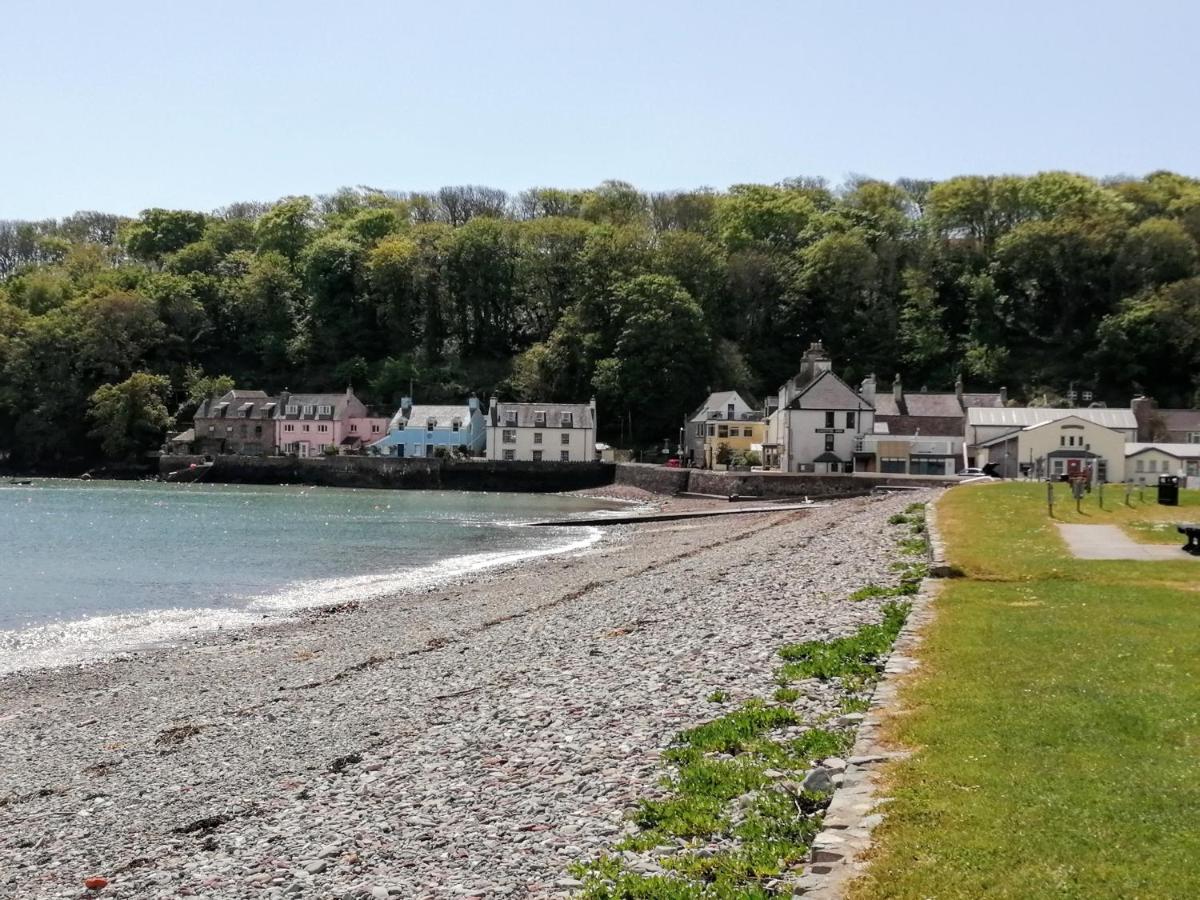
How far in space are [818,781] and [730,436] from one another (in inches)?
3000

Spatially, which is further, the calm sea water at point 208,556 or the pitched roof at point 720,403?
the pitched roof at point 720,403

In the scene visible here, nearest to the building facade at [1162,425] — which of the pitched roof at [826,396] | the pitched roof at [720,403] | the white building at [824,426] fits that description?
the white building at [824,426]

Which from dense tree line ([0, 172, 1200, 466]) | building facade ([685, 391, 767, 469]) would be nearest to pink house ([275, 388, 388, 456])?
dense tree line ([0, 172, 1200, 466])

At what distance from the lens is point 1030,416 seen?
74.0m

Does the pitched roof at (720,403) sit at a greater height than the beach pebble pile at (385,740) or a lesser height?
greater

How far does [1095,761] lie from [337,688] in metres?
10.7

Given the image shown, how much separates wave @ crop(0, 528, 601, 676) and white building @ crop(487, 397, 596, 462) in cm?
5433

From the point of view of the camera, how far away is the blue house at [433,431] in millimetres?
93188

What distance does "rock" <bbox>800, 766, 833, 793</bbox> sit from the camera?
7.72 meters

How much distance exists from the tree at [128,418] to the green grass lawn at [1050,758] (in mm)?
95964

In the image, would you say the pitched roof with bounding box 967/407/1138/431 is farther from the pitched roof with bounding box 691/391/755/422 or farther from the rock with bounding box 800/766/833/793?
the rock with bounding box 800/766/833/793

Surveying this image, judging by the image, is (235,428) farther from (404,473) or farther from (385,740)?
(385,740)

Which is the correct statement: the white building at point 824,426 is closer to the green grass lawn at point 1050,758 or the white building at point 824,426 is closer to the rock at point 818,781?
the green grass lawn at point 1050,758

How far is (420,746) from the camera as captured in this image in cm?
1077
